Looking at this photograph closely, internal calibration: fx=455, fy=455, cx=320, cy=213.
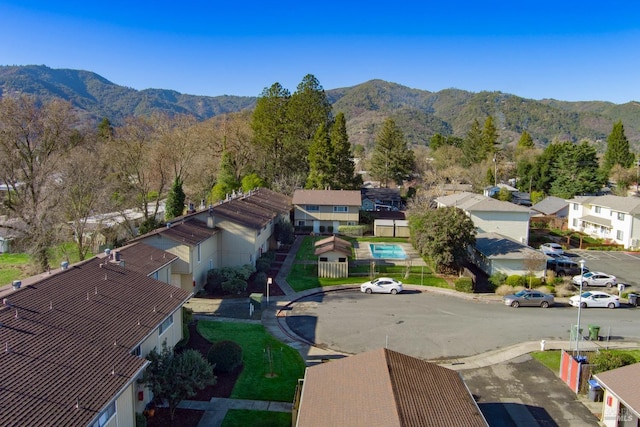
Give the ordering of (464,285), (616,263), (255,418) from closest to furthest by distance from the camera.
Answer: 1. (255,418)
2. (464,285)
3. (616,263)

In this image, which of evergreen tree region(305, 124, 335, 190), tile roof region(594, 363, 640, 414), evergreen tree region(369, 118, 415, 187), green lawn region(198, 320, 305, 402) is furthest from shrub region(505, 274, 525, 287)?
evergreen tree region(369, 118, 415, 187)

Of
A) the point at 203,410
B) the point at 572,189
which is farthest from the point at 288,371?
the point at 572,189

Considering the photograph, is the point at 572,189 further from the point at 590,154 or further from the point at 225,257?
the point at 225,257

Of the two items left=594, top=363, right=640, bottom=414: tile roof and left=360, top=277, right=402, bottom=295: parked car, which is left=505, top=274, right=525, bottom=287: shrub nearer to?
left=360, top=277, right=402, bottom=295: parked car

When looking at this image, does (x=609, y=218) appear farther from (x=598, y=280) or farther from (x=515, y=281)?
(x=515, y=281)

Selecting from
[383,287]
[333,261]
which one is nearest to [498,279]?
[383,287]

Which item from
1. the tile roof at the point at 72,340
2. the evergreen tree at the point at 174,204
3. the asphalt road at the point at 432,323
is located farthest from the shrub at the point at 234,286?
the evergreen tree at the point at 174,204
